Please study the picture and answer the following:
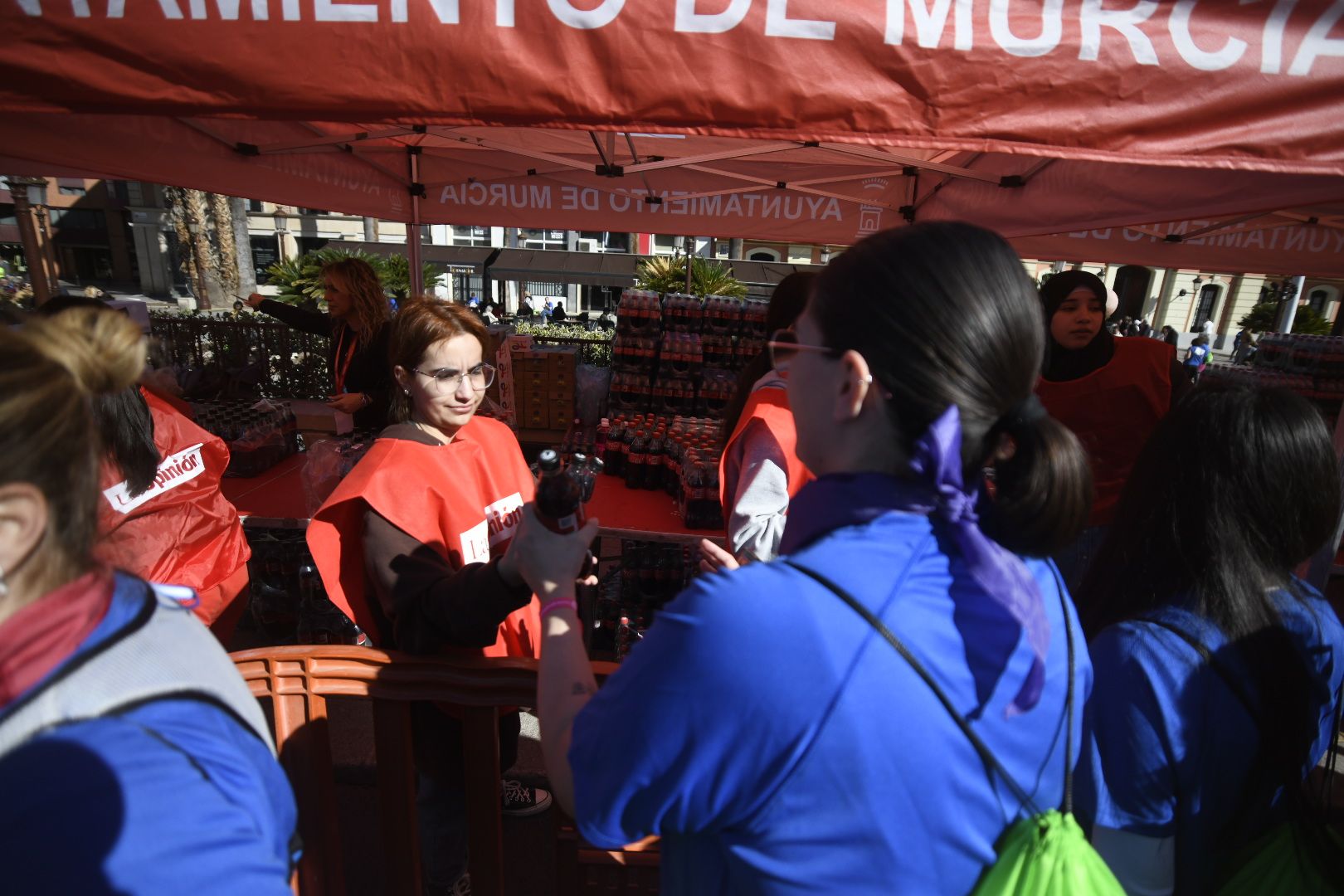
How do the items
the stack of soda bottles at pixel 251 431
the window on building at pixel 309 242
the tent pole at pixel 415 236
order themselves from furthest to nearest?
the window on building at pixel 309 242, the tent pole at pixel 415 236, the stack of soda bottles at pixel 251 431

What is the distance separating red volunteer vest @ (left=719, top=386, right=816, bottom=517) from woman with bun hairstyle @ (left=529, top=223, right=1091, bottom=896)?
962mm

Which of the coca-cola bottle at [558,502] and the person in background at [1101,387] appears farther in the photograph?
the person in background at [1101,387]

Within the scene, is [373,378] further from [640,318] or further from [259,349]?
[259,349]

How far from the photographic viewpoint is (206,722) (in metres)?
0.72

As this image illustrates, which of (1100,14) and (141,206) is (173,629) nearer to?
(1100,14)

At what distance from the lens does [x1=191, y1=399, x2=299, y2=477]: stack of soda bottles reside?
12.3 ft

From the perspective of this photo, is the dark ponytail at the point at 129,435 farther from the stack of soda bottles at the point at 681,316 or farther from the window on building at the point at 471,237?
the window on building at the point at 471,237

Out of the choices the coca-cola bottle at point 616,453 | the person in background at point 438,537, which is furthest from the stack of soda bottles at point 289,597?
the person in background at point 438,537

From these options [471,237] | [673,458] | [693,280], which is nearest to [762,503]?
[673,458]

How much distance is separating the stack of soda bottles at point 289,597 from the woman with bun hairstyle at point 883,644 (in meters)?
3.20

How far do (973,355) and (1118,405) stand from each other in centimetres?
272

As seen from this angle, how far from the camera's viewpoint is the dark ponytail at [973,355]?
2.67ft

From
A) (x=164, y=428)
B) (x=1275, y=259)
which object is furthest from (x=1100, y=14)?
(x=1275, y=259)

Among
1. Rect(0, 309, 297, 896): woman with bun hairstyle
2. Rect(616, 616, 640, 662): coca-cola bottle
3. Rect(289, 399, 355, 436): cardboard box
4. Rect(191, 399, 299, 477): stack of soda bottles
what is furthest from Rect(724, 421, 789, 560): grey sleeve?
Rect(191, 399, 299, 477): stack of soda bottles
